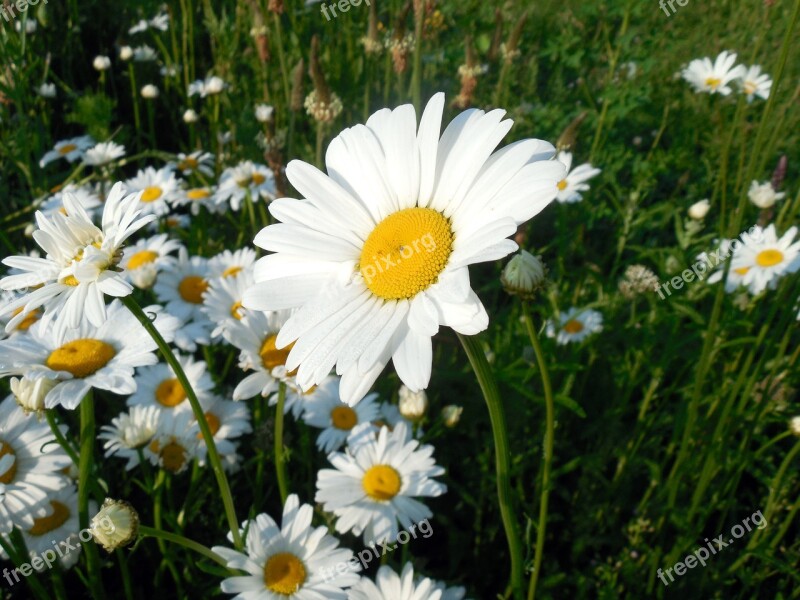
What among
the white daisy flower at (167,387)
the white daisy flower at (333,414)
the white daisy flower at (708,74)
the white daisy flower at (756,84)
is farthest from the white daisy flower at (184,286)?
the white daisy flower at (756,84)

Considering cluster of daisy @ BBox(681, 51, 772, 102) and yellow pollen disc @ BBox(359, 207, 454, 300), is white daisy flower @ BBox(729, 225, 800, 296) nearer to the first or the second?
cluster of daisy @ BBox(681, 51, 772, 102)

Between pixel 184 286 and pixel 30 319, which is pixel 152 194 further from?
pixel 30 319

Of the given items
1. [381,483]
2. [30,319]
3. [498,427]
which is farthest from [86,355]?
[498,427]

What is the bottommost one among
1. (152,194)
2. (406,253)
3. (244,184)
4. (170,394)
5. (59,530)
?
(59,530)

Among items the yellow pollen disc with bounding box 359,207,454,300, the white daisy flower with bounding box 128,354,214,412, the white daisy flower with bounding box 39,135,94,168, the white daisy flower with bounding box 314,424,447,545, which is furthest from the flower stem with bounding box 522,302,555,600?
the white daisy flower with bounding box 39,135,94,168

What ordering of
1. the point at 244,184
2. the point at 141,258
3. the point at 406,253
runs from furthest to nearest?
the point at 244,184 → the point at 141,258 → the point at 406,253

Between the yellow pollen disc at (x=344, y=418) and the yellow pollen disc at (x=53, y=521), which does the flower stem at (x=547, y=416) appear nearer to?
the yellow pollen disc at (x=344, y=418)
